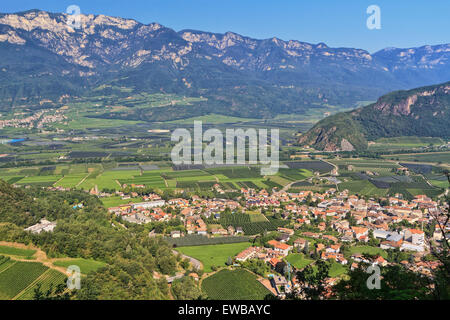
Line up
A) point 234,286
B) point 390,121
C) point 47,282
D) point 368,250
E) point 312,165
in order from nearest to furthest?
point 47,282 → point 234,286 → point 368,250 → point 312,165 → point 390,121

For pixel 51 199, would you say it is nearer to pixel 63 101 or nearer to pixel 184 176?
pixel 184 176

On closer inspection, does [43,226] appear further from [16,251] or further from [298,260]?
[298,260]

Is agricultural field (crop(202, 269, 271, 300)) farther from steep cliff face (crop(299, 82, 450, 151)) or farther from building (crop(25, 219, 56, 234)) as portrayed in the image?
steep cliff face (crop(299, 82, 450, 151))

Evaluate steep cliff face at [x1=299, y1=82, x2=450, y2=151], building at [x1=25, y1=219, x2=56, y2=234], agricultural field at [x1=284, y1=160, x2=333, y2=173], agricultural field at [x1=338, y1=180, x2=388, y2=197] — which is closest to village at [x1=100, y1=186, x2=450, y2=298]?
agricultural field at [x1=338, y1=180, x2=388, y2=197]

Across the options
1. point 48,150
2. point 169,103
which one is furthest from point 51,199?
point 169,103

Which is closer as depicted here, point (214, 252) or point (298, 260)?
point (298, 260)

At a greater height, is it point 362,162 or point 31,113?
point 31,113

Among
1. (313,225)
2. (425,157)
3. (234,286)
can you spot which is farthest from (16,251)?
(425,157)
